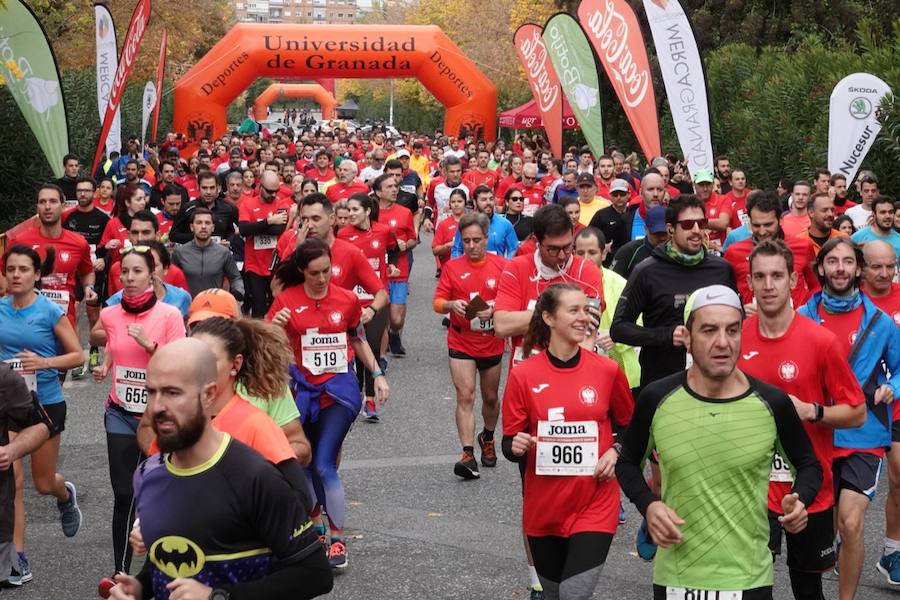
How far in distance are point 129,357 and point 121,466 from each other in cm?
53

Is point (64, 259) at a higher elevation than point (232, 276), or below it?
higher

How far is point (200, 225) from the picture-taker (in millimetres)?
11328

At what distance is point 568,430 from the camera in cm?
572

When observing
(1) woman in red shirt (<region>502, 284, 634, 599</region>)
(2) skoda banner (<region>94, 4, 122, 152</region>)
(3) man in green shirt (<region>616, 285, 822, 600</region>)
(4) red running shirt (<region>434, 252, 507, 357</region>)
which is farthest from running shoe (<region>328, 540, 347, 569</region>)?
(2) skoda banner (<region>94, 4, 122, 152</region>)

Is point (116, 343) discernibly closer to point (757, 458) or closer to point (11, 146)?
point (757, 458)

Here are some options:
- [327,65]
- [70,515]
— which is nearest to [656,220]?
[70,515]

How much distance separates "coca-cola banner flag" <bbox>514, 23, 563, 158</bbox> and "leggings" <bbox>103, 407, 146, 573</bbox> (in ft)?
55.8

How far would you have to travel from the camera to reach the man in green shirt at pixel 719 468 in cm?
441

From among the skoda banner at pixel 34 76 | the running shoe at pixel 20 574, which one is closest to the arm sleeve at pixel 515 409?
the running shoe at pixel 20 574

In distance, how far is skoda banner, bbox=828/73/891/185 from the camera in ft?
50.3

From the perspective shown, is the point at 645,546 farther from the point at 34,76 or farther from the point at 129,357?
the point at 34,76

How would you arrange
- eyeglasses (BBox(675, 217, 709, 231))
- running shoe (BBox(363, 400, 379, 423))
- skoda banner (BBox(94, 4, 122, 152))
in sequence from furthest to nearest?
skoda banner (BBox(94, 4, 122, 152))
running shoe (BBox(363, 400, 379, 423))
eyeglasses (BBox(675, 217, 709, 231))

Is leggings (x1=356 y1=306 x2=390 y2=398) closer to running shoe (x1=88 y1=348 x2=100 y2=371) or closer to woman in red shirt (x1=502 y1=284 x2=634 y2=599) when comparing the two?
running shoe (x1=88 y1=348 x2=100 y2=371)

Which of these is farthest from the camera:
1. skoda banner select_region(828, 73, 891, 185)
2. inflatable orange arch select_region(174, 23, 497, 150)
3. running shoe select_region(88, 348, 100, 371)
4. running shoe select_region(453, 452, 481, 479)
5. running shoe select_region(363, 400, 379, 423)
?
inflatable orange arch select_region(174, 23, 497, 150)
